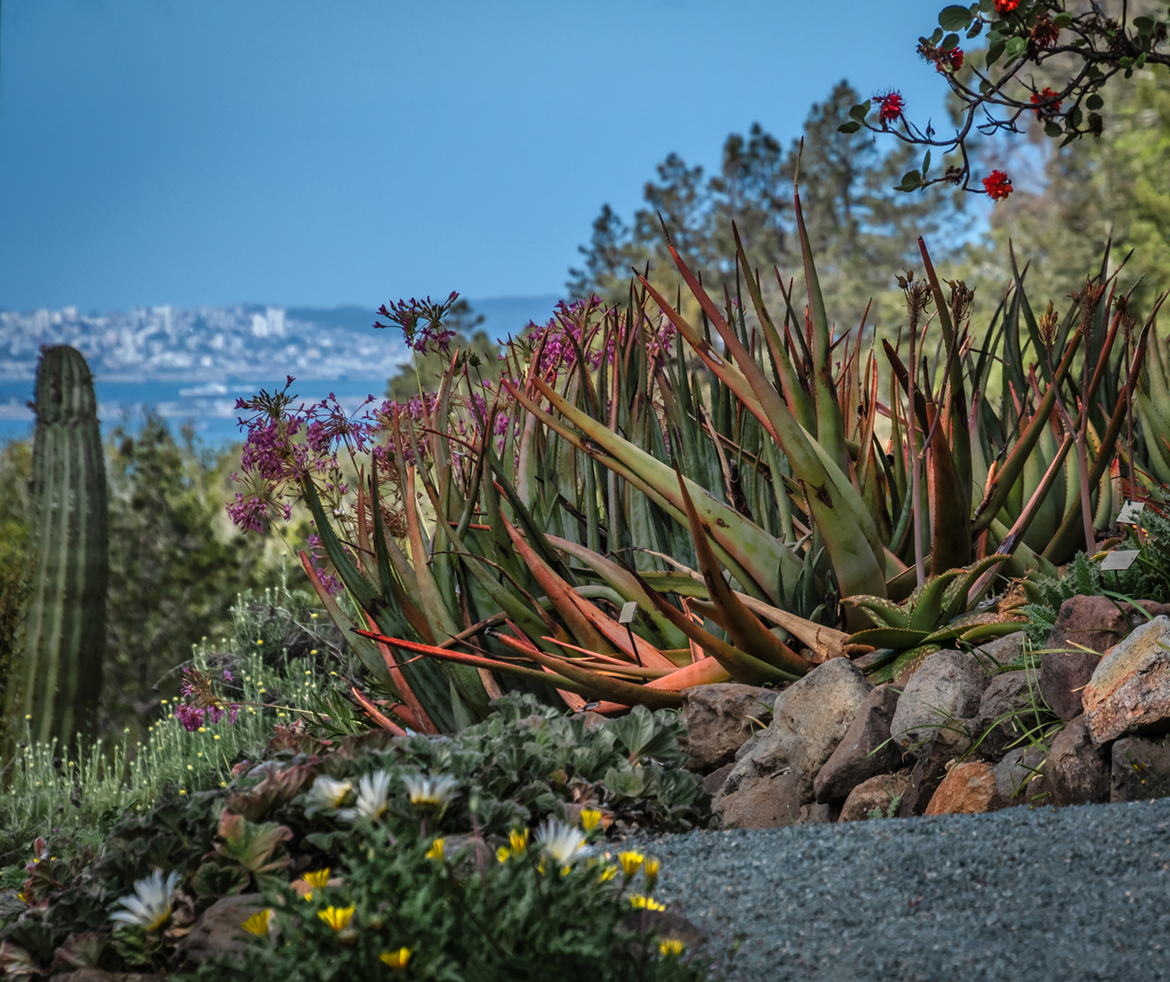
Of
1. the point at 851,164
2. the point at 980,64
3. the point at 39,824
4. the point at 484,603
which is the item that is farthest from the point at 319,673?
the point at 851,164

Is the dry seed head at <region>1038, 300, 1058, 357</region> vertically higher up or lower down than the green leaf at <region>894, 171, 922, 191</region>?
lower down

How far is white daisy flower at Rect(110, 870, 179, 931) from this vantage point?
175cm

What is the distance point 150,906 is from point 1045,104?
2.96 meters

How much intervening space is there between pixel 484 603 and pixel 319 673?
3.17 meters

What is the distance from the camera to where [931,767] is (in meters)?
2.54

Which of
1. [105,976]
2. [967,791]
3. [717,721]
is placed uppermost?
[717,721]

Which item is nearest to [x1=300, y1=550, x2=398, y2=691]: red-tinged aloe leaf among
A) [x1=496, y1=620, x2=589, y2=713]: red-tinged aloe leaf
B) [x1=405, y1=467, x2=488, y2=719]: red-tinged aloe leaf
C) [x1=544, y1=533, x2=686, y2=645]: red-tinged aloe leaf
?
[x1=405, y1=467, x2=488, y2=719]: red-tinged aloe leaf

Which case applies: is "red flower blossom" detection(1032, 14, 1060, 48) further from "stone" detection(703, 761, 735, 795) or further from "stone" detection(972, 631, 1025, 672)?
"stone" detection(703, 761, 735, 795)

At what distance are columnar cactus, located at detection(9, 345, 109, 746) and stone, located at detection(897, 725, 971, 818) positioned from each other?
24.0 feet

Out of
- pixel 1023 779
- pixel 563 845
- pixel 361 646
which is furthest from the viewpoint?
pixel 361 646

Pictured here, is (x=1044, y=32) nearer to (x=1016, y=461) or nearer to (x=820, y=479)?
(x=1016, y=461)

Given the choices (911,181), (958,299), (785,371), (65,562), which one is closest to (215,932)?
(785,371)

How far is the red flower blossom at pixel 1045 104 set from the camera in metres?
3.15

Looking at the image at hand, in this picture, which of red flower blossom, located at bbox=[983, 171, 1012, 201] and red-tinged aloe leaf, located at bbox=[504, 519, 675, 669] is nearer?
red flower blossom, located at bbox=[983, 171, 1012, 201]
